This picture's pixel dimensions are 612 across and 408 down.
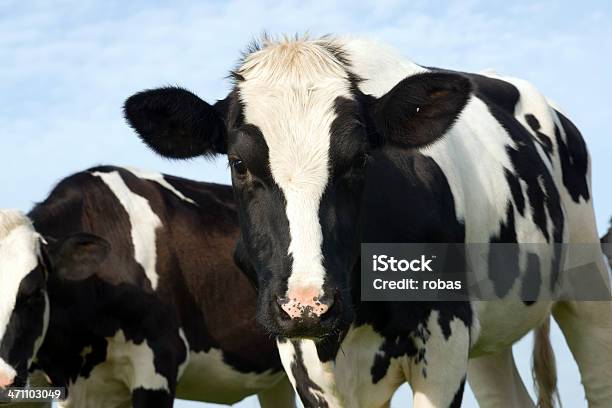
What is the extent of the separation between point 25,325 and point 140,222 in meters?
1.50

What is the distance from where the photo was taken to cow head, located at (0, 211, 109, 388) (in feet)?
29.7

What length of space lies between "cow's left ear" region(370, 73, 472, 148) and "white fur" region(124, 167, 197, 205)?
4.99m

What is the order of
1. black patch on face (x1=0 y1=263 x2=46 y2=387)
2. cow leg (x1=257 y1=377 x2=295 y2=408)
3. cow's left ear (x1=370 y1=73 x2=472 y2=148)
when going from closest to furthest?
cow's left ear (x1=370 y1=73 x2=472 y2=148)
black patch on face (x1=0 y1=263 x2=46 y2=387)
cow leg (x1=257 y1=377 x2=295 y2=408)

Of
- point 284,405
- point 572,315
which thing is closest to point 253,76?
point 572,315

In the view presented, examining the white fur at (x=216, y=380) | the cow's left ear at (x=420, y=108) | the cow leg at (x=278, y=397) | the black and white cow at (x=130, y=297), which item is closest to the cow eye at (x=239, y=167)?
the cow's left ear at (x=420, y=108)

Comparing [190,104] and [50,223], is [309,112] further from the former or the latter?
[50,223]

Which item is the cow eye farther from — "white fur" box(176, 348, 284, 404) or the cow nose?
"white fur" box(176, 348, 284, 404)

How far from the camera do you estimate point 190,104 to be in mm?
6312

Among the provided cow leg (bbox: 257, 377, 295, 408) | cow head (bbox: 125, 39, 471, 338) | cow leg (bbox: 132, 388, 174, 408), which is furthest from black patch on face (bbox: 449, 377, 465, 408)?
cow leg (bbox: 257, 377, 295, 408)

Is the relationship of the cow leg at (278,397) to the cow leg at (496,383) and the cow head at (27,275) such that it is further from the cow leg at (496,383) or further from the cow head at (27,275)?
the cow leg at (496,383)

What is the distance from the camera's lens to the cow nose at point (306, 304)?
5137 mm

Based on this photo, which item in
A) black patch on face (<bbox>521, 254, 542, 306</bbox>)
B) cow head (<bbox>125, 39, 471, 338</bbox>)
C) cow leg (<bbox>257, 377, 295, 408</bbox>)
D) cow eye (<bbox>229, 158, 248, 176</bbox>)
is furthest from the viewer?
cow leg (<bbox>257, 377, 295, 408</bbox>)

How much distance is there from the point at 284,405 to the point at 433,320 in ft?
19.1

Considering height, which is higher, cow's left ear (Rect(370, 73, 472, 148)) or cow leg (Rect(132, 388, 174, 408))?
cow's left ear (Rect(370, 73, 472, 148))
